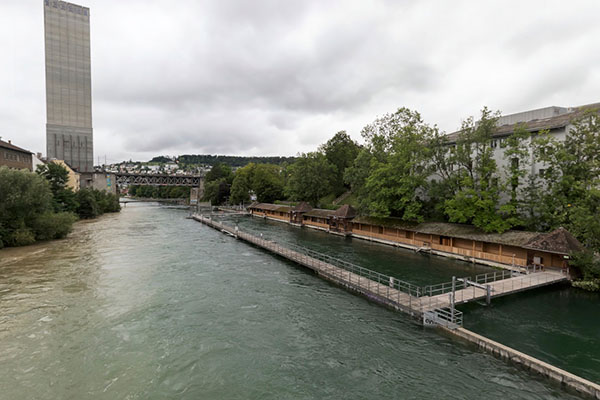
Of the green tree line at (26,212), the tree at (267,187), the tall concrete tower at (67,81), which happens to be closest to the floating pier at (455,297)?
the green tree line at (26,212)

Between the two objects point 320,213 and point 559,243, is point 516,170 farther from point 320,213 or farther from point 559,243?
point 320,213

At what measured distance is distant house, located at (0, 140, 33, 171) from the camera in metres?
46.6

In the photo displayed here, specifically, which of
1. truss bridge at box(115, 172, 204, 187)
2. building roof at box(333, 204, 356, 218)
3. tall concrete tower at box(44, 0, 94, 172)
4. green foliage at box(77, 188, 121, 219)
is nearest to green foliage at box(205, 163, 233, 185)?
truss bridge at box(115, 172, 204, 187)

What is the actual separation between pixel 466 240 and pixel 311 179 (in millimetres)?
40653

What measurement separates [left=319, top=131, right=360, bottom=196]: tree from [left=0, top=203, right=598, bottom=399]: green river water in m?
49.1

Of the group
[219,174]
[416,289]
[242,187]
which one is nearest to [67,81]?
[219,174]

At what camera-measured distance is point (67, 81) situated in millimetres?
91625

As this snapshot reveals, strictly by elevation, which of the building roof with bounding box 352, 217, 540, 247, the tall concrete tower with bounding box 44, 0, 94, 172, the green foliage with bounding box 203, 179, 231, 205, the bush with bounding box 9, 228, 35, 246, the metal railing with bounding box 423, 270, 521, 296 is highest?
the tall concrete tower with bounding box 44, 0, 94, 172

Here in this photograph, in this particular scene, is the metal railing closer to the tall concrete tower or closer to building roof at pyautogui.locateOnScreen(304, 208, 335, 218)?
building roof at pyautogui.locateOnScreen(304, 208, 335, 218)

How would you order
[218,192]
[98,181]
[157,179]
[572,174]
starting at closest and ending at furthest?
[572,174]
[98,181]
[218,192]
[157,179]

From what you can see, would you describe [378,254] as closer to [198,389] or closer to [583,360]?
[583,360]

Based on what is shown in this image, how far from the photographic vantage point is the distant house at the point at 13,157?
1836 inches

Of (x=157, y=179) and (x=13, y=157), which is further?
(x=157, y=179)

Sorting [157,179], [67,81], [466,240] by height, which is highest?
[67,81]
